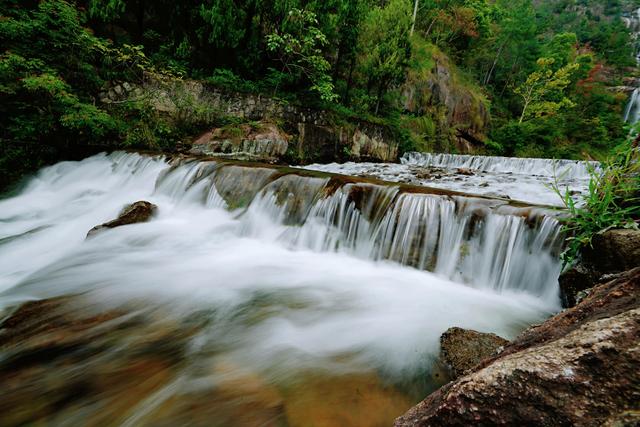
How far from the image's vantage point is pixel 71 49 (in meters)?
7.00

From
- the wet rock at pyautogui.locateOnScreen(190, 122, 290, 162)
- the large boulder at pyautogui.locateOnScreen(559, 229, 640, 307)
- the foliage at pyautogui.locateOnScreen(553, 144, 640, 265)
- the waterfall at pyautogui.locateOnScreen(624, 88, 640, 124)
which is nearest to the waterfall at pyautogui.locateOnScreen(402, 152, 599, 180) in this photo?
the wet rock at pyautogui.locateOnScreen(190, 122, 290, 162)

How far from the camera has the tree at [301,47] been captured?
968cm

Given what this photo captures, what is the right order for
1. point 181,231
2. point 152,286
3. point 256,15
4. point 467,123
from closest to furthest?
1. point 152,286
2. point 181,231
3. point 256,15
4. point 467,123

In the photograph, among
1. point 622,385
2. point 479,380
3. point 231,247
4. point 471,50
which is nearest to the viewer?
point 622,385

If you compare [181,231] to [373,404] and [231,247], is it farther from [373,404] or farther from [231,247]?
[373,404]

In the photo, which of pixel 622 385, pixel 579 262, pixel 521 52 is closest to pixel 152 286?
pixel 622 385

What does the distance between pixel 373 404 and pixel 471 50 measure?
3165cm

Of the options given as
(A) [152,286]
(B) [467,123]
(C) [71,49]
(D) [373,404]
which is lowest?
(A) [152,286]

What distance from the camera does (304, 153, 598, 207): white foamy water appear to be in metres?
6.88

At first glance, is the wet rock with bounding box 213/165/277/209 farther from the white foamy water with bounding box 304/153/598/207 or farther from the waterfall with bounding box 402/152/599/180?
the waterfall with bounding box 402/152/599/180

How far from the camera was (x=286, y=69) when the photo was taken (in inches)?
459

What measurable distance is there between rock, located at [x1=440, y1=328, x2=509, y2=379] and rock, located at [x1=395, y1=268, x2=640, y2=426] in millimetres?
1025

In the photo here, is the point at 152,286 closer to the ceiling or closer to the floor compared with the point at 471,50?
closer to the floor

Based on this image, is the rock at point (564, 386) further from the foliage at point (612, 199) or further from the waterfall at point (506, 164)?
the waterfall at point (506, 164)
